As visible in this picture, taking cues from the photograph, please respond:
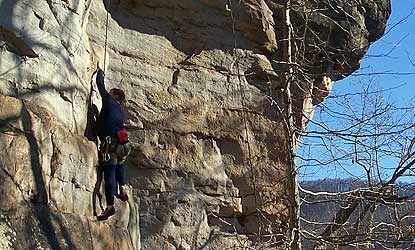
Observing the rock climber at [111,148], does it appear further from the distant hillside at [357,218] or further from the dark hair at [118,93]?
the distant hillside at [357,218]

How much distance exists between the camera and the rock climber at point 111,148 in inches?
280

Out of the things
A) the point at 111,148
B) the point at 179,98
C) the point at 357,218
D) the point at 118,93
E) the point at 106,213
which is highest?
the point at 179,98

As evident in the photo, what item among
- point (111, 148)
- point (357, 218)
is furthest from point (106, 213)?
point (357, 218)

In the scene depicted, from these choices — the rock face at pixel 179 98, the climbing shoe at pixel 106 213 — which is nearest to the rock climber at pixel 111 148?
the climbing shoe at pixel 106 213

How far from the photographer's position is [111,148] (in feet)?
23.6

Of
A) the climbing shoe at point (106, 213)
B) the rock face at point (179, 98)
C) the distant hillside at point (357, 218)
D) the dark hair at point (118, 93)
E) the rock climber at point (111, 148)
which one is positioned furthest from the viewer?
the dark hair at point (118, 93)

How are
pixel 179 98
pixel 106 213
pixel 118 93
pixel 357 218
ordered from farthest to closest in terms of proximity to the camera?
pixel 357 218 → pixel 179 98 → pixel 118 93 → pixel 106 213

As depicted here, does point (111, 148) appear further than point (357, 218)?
No

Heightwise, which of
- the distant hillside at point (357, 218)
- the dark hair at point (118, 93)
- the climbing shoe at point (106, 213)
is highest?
the dark hair at point (118, 93)

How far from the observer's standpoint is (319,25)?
10.3 m

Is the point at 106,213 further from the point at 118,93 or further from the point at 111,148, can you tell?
the point at 118,93

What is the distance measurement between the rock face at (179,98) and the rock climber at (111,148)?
0.18m

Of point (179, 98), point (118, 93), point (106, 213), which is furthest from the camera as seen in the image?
point (179, 98)

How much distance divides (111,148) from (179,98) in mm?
2141
